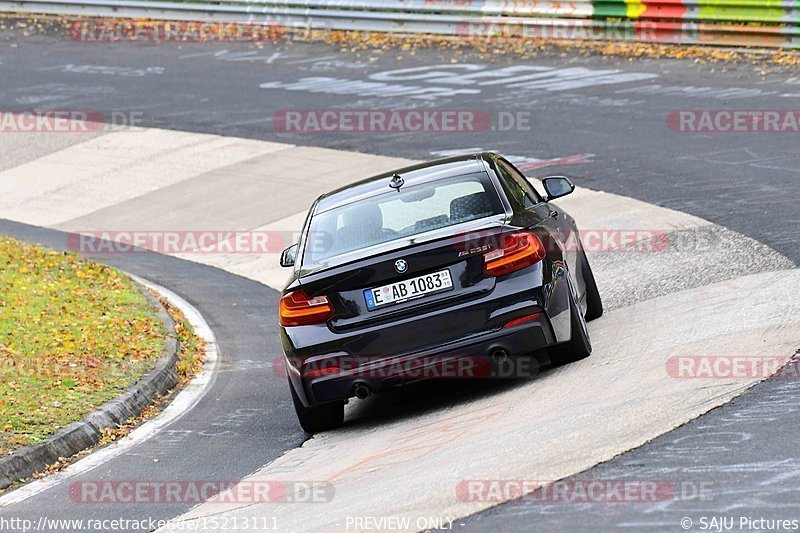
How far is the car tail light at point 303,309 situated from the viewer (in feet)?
26.9

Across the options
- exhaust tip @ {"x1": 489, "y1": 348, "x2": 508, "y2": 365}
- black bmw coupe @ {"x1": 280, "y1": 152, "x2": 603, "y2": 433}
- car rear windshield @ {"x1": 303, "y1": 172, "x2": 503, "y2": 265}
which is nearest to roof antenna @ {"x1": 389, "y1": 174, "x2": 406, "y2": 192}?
car rear windshield @ {"x1": 303, "y1": 172, "x2": 503, "y2": 265}

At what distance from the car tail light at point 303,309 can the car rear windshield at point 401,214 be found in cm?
33

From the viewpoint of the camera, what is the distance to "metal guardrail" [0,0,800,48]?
20.9m

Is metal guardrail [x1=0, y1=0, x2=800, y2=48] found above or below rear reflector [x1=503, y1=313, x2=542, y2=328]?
above

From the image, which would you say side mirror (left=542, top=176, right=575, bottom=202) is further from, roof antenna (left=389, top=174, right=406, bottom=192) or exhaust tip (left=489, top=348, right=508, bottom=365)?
exhaust tip (left=489, top=348, right=508, bottom=365)

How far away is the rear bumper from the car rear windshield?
2.45 feet

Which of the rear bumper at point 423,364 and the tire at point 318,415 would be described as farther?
the tire at point 318,415

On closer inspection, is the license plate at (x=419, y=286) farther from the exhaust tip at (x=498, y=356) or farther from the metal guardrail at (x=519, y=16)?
the metal guardrail at (x=519, y=16)

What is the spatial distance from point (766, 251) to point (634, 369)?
132 inches

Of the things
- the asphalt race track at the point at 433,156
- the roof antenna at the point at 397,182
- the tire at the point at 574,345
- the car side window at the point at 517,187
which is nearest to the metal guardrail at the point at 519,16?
the asphalt race track at the point at 433,156

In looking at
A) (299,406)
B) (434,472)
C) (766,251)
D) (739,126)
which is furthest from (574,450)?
(739,126)

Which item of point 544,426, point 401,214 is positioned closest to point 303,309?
point 401,214

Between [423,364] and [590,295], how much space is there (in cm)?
249

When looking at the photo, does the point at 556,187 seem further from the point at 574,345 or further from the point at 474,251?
the point at 474,251
